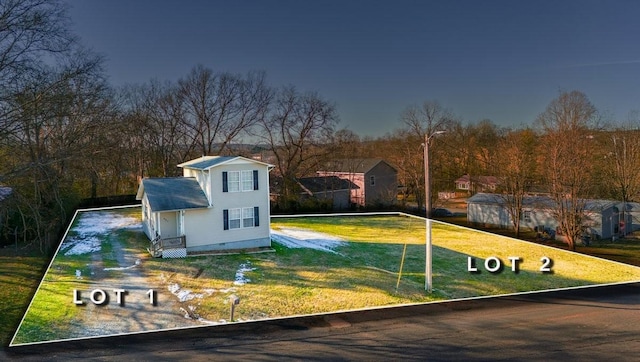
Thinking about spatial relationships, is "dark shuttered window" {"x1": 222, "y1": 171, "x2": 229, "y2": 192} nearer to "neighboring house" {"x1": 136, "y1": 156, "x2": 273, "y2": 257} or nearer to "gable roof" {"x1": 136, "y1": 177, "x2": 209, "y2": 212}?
"neighboring house" {"x1": 136, "y1": 156, "x2": 273, "y2": 257}

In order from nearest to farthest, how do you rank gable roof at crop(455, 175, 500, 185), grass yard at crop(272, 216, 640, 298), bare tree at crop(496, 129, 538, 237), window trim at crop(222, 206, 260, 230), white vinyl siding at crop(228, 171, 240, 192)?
grass yard at crop(272, 216, 640, 298), white vinyl siding at crop(228, 171, 240, 192), window trim at crop(222, 206, 260, 230), bare tree at crop(496, 129, 538, 237), gable roof at crop(455, 175, 500, 185)

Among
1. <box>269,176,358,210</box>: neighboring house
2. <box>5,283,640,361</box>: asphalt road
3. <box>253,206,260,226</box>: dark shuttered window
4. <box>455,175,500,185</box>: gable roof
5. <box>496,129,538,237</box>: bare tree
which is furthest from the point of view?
<box>455,175,500,185</box>: gable roof

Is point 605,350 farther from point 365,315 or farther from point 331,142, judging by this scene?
→ point 331,142

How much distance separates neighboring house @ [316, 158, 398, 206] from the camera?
38531 millimetres

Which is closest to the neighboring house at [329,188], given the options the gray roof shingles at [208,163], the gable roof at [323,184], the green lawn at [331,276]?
the gable roof at [323,184]

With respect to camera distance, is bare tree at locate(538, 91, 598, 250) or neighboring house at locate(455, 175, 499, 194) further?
neighboring house at locate(455, 175, 499, 194)

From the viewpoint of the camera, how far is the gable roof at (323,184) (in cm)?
3432

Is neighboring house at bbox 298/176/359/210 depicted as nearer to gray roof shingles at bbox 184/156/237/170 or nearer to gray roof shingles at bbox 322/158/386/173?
gray roof shingles at bbox 322/158/386/173

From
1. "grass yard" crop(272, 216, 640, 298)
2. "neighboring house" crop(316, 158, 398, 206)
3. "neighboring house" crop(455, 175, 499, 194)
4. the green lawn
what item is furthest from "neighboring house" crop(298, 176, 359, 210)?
the green lawn

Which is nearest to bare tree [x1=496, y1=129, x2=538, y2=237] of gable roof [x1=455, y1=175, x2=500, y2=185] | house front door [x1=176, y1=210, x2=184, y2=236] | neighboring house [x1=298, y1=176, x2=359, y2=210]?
gable roof [x1=455, y1=175, x2=500, y2=185]

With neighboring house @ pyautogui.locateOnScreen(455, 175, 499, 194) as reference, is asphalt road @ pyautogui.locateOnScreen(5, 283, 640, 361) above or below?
below

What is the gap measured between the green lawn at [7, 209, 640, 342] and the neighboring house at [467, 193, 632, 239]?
6966mm

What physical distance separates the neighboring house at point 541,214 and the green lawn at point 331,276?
6.97 m

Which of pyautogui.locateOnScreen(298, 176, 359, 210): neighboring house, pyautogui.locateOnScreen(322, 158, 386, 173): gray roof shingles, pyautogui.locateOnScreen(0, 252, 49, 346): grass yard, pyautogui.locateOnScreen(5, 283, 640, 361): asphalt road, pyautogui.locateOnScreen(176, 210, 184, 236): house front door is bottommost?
pyautogui.locateOnScreen(5, 283, 640, 361): asphalt road
